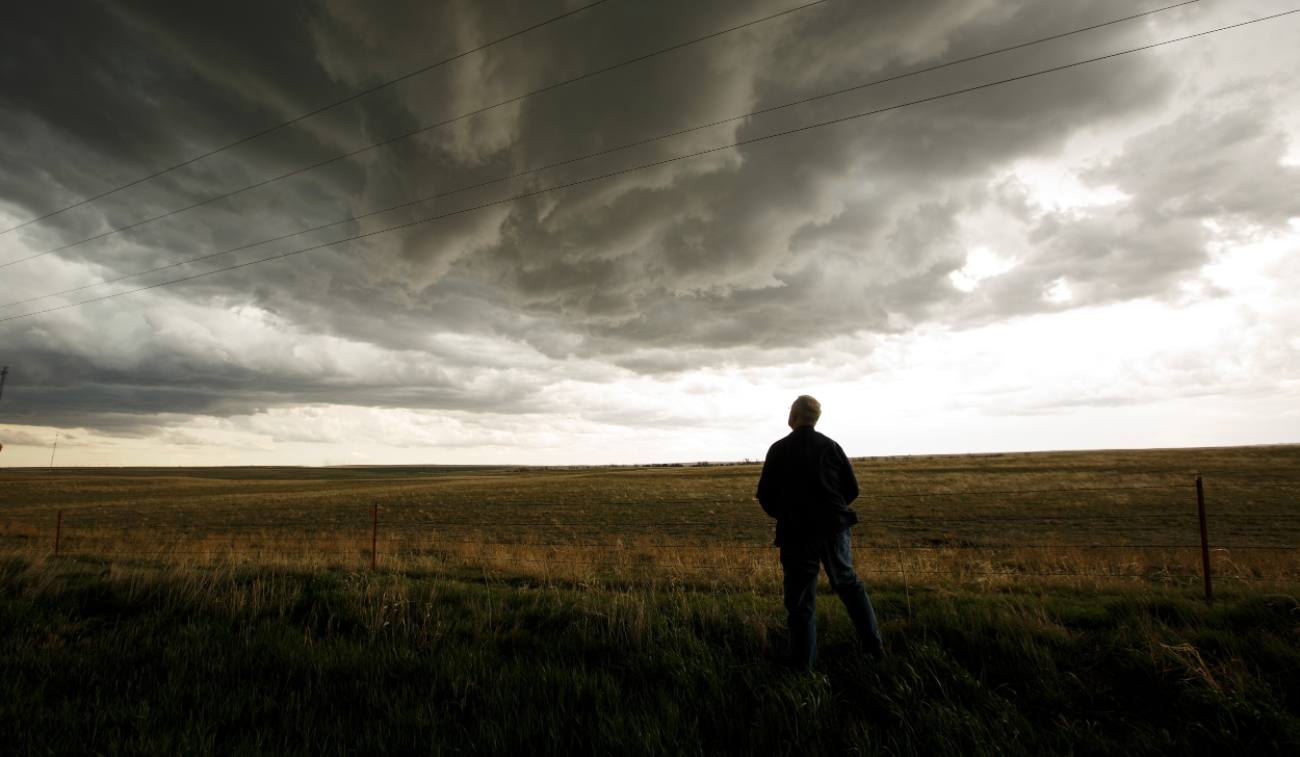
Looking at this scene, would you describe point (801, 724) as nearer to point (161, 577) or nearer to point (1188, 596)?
point (1188, 596)

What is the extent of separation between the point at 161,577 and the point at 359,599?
343 cm

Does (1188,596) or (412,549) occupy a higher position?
(1188,596)

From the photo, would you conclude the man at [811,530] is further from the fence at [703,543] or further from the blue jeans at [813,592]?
the fence at [703,543]

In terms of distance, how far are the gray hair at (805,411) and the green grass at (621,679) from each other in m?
1.94

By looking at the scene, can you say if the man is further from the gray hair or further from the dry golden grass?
the dry golden grass

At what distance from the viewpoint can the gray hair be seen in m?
5.05

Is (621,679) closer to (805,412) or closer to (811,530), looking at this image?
(811,530)

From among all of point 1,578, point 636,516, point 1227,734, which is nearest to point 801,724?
point 1227,734

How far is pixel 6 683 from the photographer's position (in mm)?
3811

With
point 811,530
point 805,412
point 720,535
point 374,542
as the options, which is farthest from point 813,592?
point 720,535

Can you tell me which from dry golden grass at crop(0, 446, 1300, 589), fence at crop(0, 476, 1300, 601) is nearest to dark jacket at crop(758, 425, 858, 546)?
dry golden grass at crop(0, 446, 1300, 589)

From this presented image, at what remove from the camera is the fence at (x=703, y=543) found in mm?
11031

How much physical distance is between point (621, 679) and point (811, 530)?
191 centimetres

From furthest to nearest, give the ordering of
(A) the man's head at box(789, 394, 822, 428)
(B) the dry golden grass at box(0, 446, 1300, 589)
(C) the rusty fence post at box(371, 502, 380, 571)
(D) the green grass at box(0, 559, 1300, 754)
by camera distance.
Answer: (C) the rusty fence post at box(371, 502, 380, 571), (B) the dry golden grass at box(0, 446, 1300, 589), (A) the man's head at box(789, 394, 822, 428), (D) the green grass at box(0, 559, 1300, 754)
